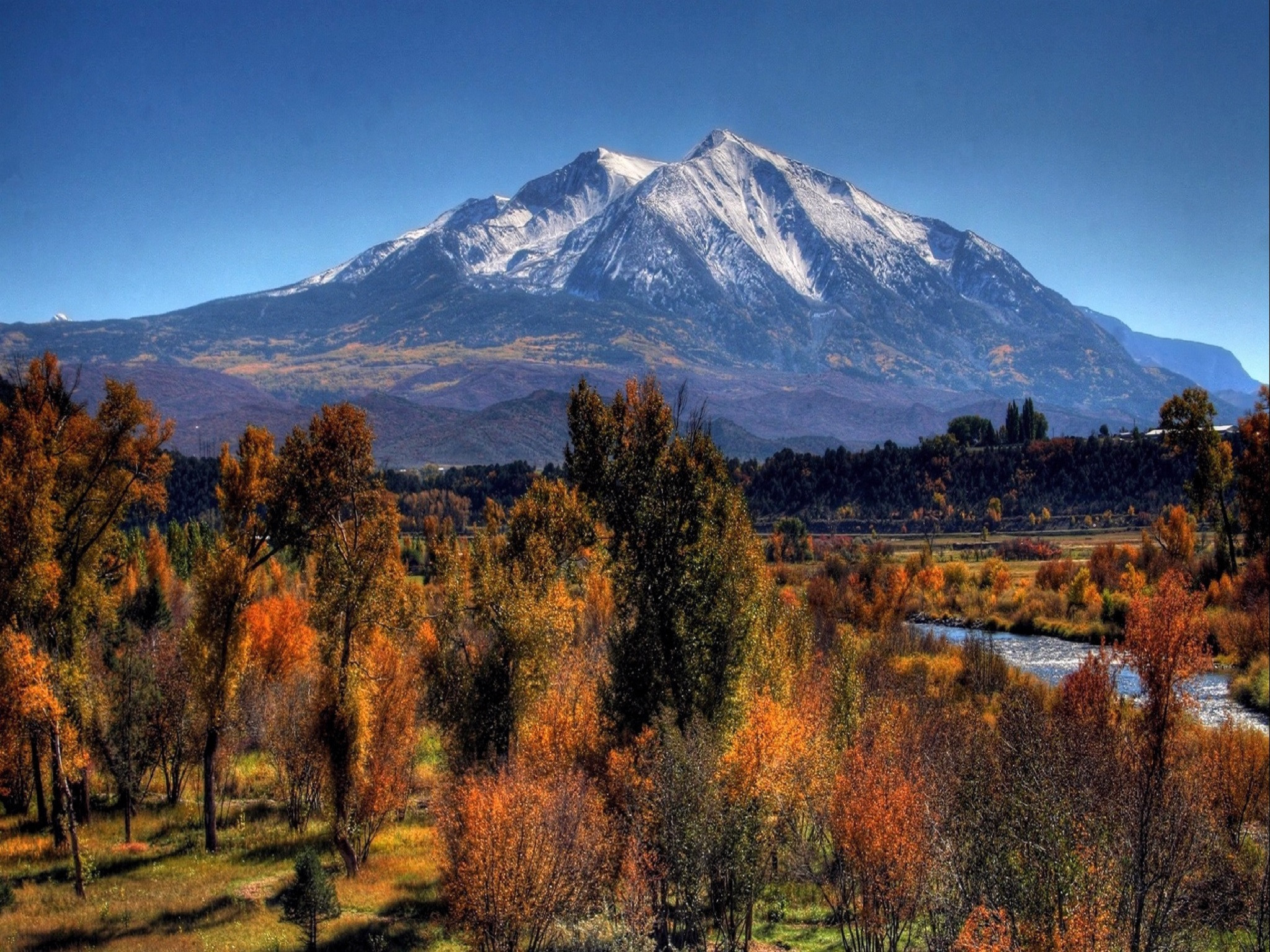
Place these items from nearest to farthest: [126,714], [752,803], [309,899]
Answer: [309,899]
[752,803]
[126,714]

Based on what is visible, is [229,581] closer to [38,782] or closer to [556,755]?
[38,782]

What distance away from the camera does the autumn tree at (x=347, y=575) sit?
3375cm

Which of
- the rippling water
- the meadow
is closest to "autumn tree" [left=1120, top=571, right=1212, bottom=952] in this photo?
A: the meadow

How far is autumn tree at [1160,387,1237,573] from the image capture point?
71875mm

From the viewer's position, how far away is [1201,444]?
7238 cm

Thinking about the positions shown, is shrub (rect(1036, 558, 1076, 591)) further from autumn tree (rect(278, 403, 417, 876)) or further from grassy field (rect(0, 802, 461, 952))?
autumn tree (rect(278, 403, 417, 876))

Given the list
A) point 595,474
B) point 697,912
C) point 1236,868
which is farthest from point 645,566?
point 1236,868

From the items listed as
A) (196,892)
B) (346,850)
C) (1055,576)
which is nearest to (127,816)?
(196,892)

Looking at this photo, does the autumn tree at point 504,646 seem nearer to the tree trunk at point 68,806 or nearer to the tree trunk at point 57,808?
the tree trunk at point 68,806

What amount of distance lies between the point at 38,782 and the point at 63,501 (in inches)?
449

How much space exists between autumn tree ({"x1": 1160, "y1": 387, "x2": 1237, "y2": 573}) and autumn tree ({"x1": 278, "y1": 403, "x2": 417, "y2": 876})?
60792 mm

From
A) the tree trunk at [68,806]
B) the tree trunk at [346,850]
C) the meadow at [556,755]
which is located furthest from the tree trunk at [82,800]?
the tree trunk at [346,850]

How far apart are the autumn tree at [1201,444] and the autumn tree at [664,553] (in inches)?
1987

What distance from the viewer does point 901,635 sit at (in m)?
79.2
